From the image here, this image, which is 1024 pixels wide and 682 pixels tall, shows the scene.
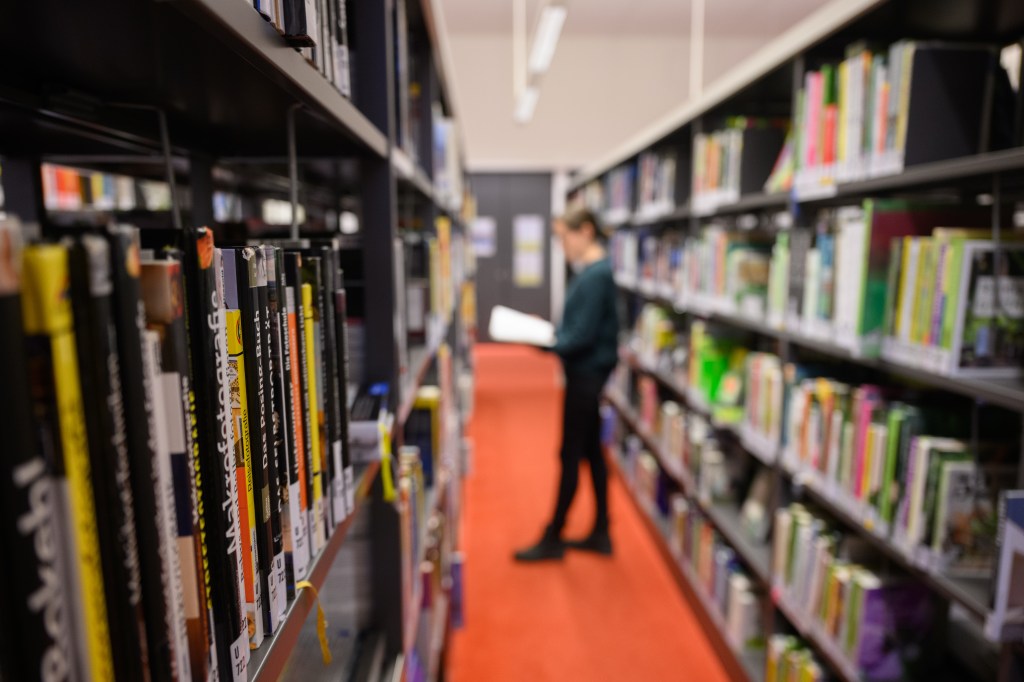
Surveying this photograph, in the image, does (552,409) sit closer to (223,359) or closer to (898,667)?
(898,667)

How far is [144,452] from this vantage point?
36 centimetres

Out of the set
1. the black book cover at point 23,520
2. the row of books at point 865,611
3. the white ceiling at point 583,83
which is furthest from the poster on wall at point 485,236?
the black book cover at point 23,520

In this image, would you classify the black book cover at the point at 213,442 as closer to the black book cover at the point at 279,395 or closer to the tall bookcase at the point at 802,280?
the black book cover at the point at 279,395

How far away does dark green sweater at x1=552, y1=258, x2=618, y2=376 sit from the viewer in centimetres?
288

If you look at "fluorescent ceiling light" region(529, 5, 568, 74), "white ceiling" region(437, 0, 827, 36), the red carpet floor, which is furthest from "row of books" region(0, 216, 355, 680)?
"white ceiling" region(437, 0, 827, 36)

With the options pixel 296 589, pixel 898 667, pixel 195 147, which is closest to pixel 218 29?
pixel 296 589

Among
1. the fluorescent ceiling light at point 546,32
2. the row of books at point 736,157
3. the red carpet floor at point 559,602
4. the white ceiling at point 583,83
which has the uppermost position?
the white ceiling at point 583,83

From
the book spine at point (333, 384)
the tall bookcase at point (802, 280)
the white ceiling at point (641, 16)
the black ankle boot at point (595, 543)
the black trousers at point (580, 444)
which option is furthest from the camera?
the white ceiling at point (641, 16)

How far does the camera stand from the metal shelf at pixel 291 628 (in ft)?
1.72

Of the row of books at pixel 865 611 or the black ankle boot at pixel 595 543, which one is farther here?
the black ankle boot at pixel 595 543

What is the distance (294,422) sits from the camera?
617 millimetres

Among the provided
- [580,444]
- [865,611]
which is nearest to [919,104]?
[865,611]

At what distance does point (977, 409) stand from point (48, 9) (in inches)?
66.8

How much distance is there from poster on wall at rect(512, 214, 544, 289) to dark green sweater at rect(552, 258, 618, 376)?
557cm
